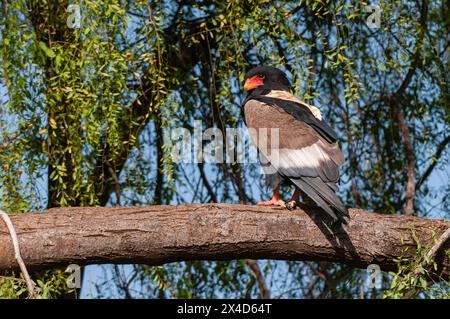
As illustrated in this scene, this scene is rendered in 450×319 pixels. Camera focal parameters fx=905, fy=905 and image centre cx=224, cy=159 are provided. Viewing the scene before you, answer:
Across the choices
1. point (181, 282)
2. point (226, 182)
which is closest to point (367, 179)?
point (226, 182)

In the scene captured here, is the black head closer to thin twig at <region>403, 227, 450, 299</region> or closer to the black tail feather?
the black tail feather

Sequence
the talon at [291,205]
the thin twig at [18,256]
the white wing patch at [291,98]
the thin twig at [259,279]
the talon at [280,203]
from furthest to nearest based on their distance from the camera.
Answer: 1. the thin twig at [259,279]
2. the white wing patch at [291,98]
3. the talon at [280,203]
4. the talon at [291,205]
5. the thin twig at [18,256]

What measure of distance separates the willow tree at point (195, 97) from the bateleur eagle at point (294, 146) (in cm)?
13

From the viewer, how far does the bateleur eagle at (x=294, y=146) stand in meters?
4.20

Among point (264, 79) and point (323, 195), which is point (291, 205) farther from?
point (264, 79)

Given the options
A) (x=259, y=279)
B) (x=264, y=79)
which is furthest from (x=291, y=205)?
(x=259, y=279)

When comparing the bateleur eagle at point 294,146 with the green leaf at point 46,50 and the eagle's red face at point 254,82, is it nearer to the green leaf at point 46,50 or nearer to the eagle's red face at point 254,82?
the eagle's red face at point 254,82

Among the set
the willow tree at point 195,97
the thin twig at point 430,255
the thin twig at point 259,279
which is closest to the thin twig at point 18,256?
the willow tree at point 195,97

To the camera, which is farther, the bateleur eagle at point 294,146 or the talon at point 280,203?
the talon at point 280,203

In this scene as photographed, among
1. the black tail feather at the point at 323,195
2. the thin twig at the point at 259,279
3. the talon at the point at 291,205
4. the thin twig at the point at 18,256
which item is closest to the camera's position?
the thin twig at the point at 18,256

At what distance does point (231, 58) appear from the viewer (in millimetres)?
4777

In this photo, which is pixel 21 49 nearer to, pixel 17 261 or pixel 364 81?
pixel 17 261

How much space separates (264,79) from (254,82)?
6 centimetres

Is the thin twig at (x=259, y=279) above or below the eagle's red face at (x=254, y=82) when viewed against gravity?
below
